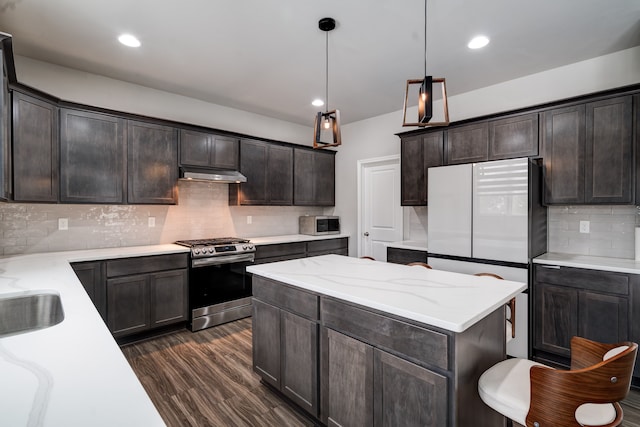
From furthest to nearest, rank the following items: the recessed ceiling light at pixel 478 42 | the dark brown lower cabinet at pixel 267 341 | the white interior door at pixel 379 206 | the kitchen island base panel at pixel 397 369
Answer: the white interior door at pixel 379 206 < the recessed ceiling light at pixel 478 42 < the dark brown lower cabinet at pixel 267 341 < the kitchen island base panel at pixel 397 369

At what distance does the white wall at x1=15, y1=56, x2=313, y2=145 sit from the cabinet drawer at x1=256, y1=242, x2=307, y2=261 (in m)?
1.79

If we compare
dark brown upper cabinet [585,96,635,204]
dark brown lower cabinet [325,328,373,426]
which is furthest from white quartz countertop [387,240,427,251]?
dark brown lower cabinet [325,328,373,426]

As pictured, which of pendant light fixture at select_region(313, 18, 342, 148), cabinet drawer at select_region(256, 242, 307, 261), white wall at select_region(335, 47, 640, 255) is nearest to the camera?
pendant light fixture at select_region(313, 18, 342, 148)

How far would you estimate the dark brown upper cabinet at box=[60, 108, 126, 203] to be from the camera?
10.1ft

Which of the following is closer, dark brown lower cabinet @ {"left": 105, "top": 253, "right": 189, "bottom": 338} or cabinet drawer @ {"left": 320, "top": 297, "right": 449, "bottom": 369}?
cabinet drawer @ {"left": 320, "top": 297, "right": 449, "bottom": 369}

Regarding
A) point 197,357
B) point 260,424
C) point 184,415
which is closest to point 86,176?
point 197,357

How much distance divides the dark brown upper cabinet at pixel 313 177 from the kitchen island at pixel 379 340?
2.79 meters

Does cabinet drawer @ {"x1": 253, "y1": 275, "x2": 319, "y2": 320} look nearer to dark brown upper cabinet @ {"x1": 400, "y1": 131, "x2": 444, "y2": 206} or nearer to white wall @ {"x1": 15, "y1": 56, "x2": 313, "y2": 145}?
dark brown upper cabinet @ {"x1": 400, "y1": 131, "x2": 444, "y2": 206}

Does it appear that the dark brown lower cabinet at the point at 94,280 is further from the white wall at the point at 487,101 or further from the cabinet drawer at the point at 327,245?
the white wall at the point at 487,101

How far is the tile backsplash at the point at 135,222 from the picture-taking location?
311cm

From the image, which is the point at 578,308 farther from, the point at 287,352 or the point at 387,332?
the point at 287,352

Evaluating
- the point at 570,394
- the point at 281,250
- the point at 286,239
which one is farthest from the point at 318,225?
the point at 570,394

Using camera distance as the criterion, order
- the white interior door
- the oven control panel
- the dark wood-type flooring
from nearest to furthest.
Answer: the dark wood-type flooring, the oven control panel, the white interior door

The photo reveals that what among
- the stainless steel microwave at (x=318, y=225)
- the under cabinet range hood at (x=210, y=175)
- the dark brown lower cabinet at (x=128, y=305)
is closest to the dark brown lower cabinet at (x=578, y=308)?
the stainless steel microwave at (x=318, y=225)
